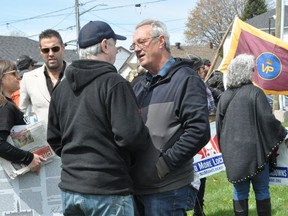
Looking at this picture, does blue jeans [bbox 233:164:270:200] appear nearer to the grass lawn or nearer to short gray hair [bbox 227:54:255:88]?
short gray hair [bbox 227:54:255:88]

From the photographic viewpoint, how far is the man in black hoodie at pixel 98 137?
8.26 feet

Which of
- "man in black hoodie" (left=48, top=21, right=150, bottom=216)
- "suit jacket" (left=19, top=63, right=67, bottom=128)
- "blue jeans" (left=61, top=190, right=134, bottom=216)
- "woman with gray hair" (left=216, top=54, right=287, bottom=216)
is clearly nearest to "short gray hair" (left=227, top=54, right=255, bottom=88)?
"woman with gray hair" (left=216, top=54, right=287, bottom=216)

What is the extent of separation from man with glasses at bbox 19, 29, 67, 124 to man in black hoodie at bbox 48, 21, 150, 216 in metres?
1.72

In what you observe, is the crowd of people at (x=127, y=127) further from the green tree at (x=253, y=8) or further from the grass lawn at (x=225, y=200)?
the green tree at (x=253, y=8)

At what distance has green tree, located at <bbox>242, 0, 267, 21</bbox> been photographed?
190ft

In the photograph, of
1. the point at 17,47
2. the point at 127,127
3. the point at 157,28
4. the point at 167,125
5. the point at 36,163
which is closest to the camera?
A: the point at 127,127

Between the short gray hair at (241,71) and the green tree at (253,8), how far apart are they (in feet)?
184

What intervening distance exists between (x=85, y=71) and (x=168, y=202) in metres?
0.97

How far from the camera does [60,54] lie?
443 centimetres

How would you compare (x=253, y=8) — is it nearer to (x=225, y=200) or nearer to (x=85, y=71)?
(x=225, y=200)

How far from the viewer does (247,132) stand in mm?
4199

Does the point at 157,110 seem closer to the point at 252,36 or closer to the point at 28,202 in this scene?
the point at 28,202


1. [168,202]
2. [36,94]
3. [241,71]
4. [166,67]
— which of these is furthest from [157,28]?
[36,94]

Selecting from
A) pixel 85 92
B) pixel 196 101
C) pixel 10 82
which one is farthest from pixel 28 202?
pixel 196 101
